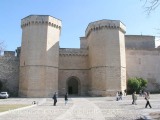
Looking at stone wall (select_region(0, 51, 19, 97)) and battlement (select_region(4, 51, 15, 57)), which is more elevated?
battlement (select_region(4, 51, 15, 57))

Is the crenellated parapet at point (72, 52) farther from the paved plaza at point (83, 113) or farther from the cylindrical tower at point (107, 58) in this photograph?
the paved plaza at point (83, 113)

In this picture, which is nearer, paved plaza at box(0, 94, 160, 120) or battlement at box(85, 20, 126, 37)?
paved plaza at box(0, 94, 160, 120)

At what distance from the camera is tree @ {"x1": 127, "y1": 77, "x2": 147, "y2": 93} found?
4100 centimetres

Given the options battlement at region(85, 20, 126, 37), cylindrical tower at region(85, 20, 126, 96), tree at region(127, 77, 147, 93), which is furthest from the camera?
tree at region(127, 77, 147, 93)

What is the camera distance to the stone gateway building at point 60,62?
122ft

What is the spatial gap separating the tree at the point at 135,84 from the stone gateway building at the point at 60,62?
145 centimetres

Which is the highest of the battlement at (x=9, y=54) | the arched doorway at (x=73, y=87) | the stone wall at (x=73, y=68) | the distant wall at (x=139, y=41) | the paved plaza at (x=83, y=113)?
the distant wall at (x=139, y=41)

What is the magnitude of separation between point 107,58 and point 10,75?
14.9 metres

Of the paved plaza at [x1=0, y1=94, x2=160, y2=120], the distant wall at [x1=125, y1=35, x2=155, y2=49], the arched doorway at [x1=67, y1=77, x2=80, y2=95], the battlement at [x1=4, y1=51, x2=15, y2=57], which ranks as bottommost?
the paved plaza at [x1=0, y1=94, x2=160, y2=120]

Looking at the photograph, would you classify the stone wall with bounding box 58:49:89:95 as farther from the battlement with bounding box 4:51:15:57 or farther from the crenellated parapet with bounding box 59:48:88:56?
the battlement with bounding box 4:51:15:57

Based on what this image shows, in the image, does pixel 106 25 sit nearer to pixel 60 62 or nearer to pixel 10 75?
pixel 60 62

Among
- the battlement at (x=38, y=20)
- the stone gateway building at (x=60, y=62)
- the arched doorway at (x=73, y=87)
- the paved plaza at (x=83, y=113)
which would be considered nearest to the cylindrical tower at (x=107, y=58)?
the stone gateway building at (x=60, y=62)

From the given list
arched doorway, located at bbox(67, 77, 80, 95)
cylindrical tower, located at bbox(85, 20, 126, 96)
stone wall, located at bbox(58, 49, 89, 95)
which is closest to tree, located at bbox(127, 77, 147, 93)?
cylindrical tower, located at bbox(85, 20, 126, 96)

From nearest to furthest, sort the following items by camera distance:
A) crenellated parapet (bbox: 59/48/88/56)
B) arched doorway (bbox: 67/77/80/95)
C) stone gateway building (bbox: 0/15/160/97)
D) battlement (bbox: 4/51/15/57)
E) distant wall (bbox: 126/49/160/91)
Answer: stone gateway building (bbox: 0/15/160/97) < battlement (bbox: 4/51/15/57) < crenellated parapet (bbox: 59/48/88/56) < distant wall (bbox: 126/49/160/91) < arched doorway (bbox: 67/77/80/95)
